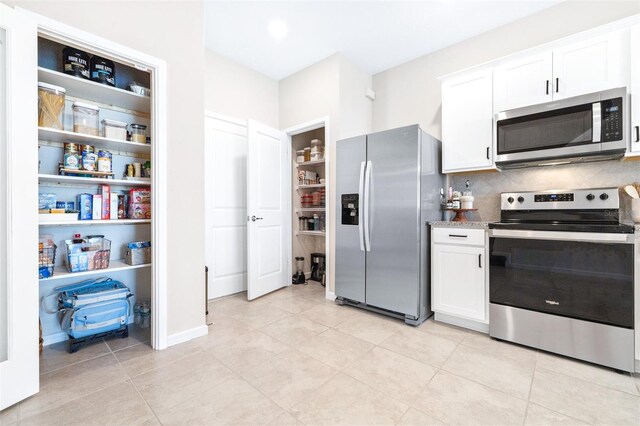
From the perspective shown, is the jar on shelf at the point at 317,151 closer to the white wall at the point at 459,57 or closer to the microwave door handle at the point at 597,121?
the white wall at the point at 459,57

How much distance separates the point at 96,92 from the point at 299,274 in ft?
9.75

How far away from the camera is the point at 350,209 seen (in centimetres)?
303

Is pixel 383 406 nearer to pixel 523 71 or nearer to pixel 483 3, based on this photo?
pixel 523 71

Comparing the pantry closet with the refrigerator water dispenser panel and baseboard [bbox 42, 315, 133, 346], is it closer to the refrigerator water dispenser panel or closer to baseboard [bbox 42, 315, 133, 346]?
the refrigerator water dispenser panel

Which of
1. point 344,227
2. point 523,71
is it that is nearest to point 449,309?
point 344,227

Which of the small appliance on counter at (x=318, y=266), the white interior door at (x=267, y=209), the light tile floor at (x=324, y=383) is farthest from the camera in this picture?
the small appliance on counter at (x=318, y=266)

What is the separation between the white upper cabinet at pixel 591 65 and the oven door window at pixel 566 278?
119 centimetres

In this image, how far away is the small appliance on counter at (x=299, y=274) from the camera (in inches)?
157

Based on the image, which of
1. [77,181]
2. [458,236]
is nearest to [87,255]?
[77,181]

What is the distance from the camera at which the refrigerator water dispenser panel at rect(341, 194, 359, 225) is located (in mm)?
2979

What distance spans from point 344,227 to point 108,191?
215 centimetres

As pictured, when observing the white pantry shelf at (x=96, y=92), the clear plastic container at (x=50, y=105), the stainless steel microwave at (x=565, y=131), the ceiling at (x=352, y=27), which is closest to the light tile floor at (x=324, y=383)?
the stainless steel microwave at (x=565, y=131)

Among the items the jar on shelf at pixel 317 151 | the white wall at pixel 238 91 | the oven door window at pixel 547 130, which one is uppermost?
the white wall at pixel 238 91

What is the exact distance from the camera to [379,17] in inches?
107
